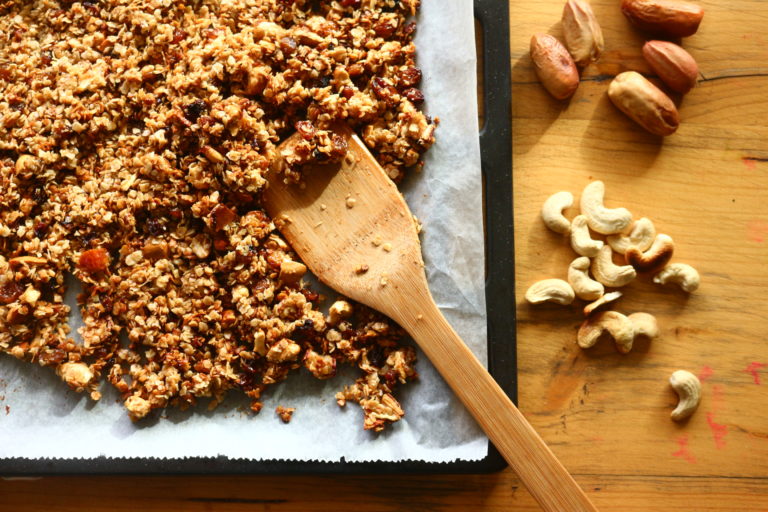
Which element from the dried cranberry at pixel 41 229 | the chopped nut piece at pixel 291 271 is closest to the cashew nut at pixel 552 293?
the chopped nut piece at pixel 291 271

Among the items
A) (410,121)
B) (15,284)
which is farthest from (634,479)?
(15,284)

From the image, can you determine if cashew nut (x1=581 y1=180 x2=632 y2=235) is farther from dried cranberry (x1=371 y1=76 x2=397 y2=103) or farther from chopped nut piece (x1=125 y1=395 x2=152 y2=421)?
chopped nut piece (x1=125 y1=395 x2=152 y2=421)

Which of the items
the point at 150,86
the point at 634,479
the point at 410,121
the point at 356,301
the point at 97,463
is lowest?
the point at 634,479

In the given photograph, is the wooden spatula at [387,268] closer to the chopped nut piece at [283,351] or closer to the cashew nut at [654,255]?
the chopped nut piece at [283,351]

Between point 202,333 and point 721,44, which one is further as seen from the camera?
point 721,44

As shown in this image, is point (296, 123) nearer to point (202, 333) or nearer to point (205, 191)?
point (205, 191)

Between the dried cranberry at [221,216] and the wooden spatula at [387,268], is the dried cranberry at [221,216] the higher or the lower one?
the higher one

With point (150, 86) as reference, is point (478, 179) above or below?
below

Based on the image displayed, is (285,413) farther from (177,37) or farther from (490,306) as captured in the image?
(177,37)
